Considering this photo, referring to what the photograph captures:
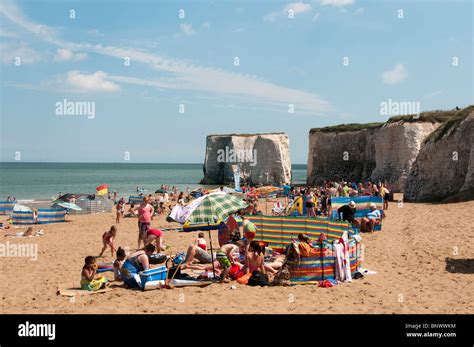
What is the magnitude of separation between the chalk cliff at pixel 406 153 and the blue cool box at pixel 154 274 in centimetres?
1775

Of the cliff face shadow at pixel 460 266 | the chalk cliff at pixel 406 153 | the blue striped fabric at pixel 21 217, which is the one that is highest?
Answer: the chalk cliff at pixel 406 153

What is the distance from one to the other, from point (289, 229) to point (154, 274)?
15.9 feet

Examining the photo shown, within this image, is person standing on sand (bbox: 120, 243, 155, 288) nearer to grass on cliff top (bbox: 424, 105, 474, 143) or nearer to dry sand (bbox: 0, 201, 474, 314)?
dry sand (bbox: 0, 201, 474, 314)

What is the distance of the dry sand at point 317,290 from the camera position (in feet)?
22.4

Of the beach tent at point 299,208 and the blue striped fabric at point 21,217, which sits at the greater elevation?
the beach tent at point 299,208

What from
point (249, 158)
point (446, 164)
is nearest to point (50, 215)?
point (446, 164)

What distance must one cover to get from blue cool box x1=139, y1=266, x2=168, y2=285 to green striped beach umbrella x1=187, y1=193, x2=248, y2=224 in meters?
1.31

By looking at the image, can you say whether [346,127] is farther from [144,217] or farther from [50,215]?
[144,217]

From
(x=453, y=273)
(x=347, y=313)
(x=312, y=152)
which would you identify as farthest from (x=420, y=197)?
(x=312, y=152)

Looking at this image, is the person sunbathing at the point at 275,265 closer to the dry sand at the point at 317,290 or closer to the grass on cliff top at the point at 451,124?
the dry sand at the point at 317,290

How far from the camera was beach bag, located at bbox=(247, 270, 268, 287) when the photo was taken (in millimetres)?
8195

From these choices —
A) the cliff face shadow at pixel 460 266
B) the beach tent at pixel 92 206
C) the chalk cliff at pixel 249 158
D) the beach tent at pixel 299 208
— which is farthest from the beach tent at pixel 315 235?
the chalk cliff at pixel 249 158
